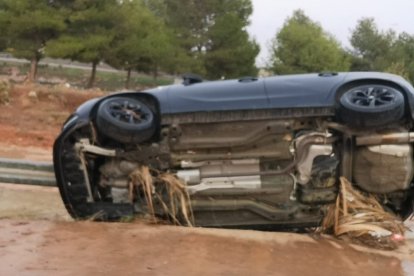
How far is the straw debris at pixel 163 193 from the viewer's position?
17.4 ft

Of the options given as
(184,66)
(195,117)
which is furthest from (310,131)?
(184,66)

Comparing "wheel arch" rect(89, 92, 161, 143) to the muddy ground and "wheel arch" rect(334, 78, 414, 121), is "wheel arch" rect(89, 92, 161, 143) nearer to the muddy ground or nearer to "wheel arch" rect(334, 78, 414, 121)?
the muddy ground

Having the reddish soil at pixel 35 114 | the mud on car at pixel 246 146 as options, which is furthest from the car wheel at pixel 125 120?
the reddish soil at pixel 35 114

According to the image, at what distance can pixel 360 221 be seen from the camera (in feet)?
17.6

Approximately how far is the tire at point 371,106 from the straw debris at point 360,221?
0.49m

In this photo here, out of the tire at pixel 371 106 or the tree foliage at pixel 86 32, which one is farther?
the tree foliage at pixel 86 32

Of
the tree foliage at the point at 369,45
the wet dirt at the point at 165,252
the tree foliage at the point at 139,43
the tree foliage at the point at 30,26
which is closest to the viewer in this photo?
the wet dirt at the point at 165,252

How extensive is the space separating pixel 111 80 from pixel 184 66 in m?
8.48

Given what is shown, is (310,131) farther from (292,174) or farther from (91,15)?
(91,15)

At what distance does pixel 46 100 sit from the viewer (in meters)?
25.0

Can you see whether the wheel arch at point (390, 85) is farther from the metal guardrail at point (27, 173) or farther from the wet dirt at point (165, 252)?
the metal guardrail at point (27, 173)

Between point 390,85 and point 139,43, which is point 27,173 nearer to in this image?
point 390,85

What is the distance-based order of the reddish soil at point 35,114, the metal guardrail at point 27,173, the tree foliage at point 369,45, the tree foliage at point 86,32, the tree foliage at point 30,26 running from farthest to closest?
the tree foliage at point 369,45
the tree foliage at point 86,32
the tree foliage at point 30,26
the reddish soil at point 35,114
the metal guardrail at point 27,173

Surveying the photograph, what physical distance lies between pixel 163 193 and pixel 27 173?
1.34m
